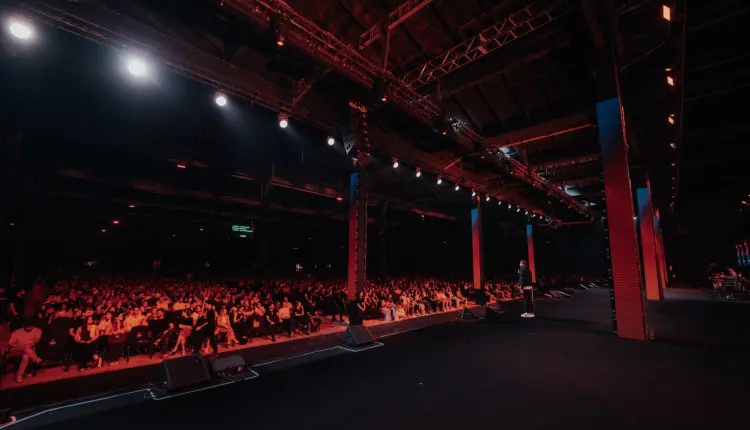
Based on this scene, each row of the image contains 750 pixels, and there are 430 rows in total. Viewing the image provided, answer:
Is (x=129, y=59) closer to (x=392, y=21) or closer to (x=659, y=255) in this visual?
(x=392, y=21)

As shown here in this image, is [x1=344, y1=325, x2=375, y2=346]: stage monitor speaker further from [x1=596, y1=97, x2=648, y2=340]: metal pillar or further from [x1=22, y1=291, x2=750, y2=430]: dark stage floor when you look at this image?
[x1=596, y1=97, x2=648, y2=340]: metal pillar

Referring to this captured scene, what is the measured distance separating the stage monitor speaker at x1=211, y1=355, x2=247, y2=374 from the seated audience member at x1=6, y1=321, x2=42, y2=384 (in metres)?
3.34

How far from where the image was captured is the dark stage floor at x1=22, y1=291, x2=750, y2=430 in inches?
147

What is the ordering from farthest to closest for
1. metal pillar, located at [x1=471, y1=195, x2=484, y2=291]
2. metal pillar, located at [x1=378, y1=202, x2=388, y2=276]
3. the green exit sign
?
1. the green exit sign
2. metal pillar, located at [x1=378, y1=202, x2=388, y2=276]
3. metal pillar, located at [x1=471, y1=195, x2=484, y2=291]

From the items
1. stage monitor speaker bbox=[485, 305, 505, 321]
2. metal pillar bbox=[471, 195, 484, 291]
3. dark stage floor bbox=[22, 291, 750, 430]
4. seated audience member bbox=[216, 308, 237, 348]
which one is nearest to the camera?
dark stage floor bbox=[22, 291, 750, 430]

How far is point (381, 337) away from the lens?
8.54 meters

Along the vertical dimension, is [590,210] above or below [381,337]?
above

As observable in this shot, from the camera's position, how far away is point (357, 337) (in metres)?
7.48

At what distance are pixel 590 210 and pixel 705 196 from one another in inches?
359

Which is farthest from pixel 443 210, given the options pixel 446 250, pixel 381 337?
pixel 381 337

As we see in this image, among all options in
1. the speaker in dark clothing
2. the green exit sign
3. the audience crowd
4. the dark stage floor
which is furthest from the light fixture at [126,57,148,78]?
the green exit sign

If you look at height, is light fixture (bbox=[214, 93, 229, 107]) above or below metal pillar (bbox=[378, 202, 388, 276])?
above

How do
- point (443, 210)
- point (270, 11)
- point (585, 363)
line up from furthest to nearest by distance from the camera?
point (443, 210)
point (270, 11)
point (585, 363)

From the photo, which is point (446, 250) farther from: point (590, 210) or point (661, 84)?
point (661, 84)
